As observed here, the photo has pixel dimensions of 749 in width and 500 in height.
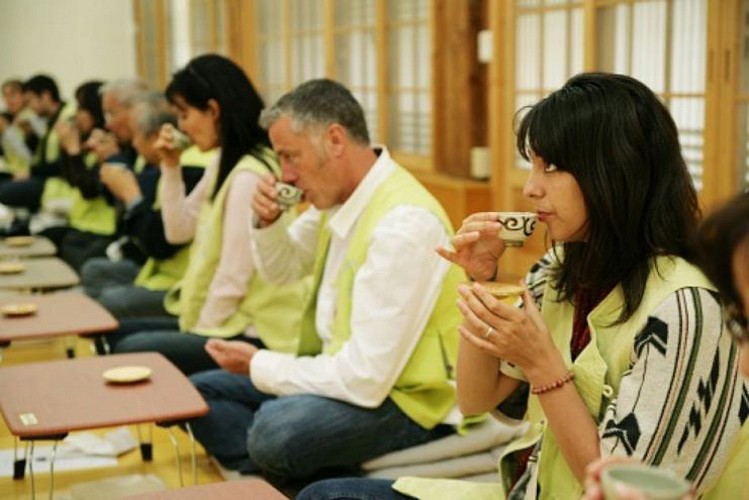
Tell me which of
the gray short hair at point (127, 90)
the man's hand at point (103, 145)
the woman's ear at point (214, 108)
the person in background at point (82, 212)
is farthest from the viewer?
the person in background at point (82, 212)

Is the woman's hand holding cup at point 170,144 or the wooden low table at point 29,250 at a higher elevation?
the woman's hand holding cup at point 170,144

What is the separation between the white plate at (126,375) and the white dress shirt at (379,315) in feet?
0.90

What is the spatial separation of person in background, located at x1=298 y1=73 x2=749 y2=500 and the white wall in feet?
36.9

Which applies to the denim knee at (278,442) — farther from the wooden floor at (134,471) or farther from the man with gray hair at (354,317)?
the wooden floor at (134,471)

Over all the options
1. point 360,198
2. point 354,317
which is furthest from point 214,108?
point 354,317

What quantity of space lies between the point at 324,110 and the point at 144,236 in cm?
174

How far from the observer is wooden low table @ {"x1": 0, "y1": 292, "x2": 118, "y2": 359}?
3.54 metres

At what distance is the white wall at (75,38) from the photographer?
1249cm

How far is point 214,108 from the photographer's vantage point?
391cm

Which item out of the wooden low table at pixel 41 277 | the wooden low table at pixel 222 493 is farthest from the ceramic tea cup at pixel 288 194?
the wooden low table at pixel 41 277

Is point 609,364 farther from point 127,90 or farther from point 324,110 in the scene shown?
point 127,90

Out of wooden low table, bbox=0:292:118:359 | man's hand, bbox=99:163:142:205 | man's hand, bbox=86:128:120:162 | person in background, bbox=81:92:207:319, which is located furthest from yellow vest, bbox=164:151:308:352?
man's hand, bbox=86:128:120:162

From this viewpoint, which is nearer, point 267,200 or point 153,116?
point 267,200

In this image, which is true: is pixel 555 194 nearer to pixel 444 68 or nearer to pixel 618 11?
pixel 618 11
